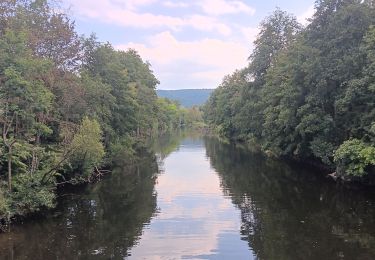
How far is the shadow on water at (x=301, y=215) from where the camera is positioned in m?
21.4

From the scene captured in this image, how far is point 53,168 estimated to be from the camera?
93.8 ft

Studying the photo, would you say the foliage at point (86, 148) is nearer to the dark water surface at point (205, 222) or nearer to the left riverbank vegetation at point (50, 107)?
the left riverbank vegetation at point (50, 107)

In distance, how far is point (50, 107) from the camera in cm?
3406

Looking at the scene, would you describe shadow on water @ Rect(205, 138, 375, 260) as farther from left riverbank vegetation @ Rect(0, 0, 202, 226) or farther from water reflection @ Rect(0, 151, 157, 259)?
left riverbank vegetation @ Rect(0, 0, 202, 226)

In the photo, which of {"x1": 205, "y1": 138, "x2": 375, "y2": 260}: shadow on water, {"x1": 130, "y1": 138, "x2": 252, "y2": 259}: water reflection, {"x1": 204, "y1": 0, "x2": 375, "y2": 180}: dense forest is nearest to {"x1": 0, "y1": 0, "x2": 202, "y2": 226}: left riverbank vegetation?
{"x1": 130, "y1": 138, "x2": 252, "y2": 259}: water reflection

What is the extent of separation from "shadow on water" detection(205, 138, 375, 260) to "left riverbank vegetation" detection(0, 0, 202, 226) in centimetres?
1218

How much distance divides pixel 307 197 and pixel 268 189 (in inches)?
170

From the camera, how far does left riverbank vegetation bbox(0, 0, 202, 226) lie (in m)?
27.3

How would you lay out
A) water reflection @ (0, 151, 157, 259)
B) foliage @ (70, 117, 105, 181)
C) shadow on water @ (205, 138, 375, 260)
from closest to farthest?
shadow on water @ (205, 138, 375, 260) < water reflection @ (0, 151, 157, 259) < foliage @ (70, 117, 105, 181)

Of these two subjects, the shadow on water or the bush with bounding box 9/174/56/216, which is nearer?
the shadow on water

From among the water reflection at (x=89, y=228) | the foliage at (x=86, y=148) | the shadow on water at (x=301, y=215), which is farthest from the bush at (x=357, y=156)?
the foliage at (x=86, y=148)

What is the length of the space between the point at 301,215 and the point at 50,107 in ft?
64.3

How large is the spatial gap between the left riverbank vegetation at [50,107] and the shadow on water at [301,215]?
40.0 feet

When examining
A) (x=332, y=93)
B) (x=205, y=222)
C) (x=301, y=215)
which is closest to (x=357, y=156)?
(x=301, y=215)
